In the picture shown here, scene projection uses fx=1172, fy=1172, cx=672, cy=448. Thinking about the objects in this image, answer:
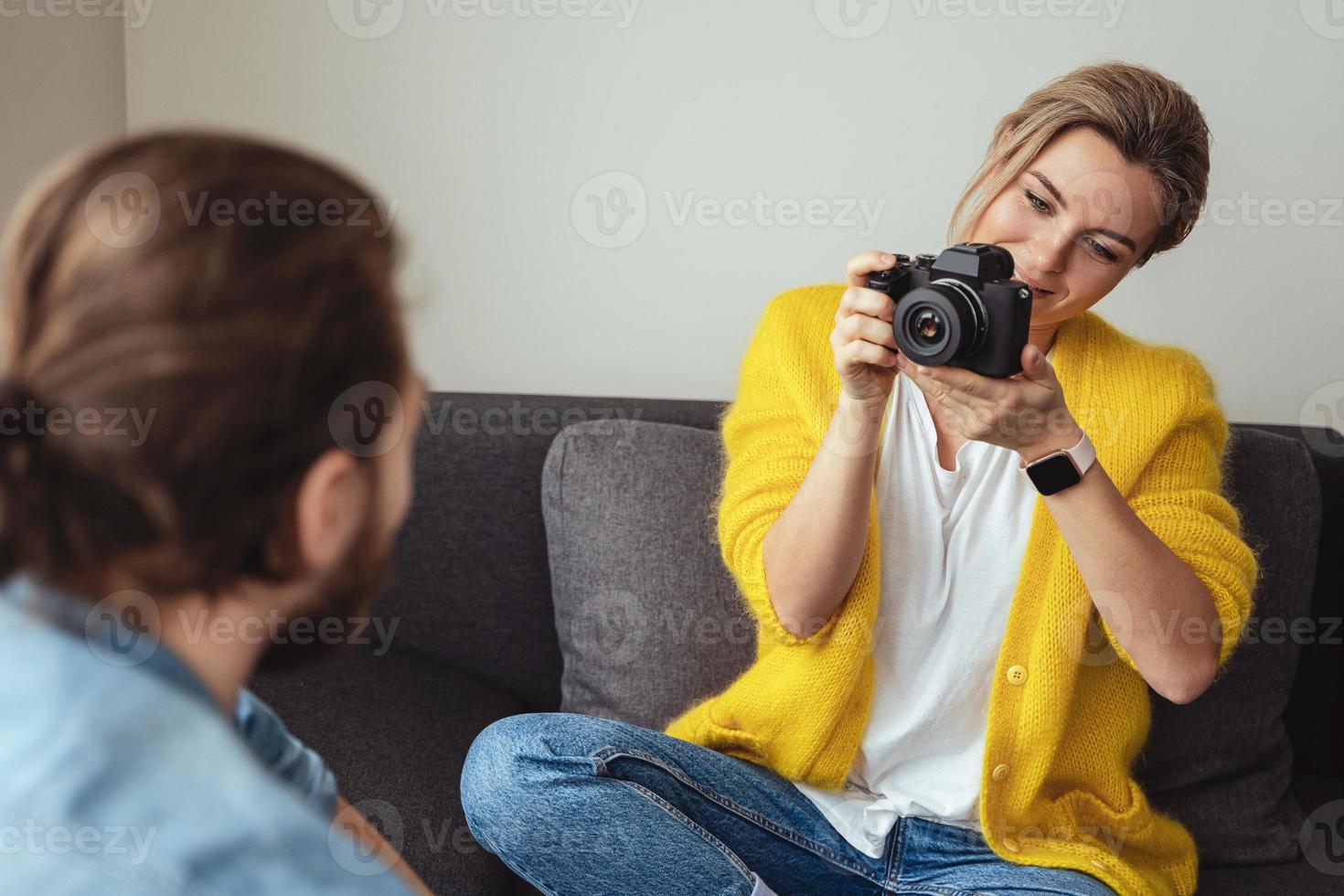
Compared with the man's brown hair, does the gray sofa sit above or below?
below

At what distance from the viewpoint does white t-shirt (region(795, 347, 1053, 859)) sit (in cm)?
125

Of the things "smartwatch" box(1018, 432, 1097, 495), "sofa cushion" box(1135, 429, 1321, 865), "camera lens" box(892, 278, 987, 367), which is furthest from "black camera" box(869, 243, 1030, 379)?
"sofa cushion" box(1135, 429, 1321, 865)

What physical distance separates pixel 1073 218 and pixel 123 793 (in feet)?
3.43

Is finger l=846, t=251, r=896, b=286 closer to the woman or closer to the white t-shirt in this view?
the woman

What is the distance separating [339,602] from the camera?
0.68 metres

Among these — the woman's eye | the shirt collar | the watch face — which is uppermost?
the woman's eye

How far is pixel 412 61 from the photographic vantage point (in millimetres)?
1928

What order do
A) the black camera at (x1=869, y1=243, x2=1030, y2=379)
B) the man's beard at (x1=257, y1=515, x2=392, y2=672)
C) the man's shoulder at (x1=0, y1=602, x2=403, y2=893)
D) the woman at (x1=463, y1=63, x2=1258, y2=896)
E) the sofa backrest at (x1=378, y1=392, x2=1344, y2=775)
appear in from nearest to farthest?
the man's shoulder at (x1=0, y1=602, x2=403, y2=893) → the man's beard at (x1=257, y1=515, x2=392, y2=672) → the black camera at (x1=869, y1=243, x2=1030, y2=379) → the woman at (x1=463, y1=63, x2=1258, y2=896) → the sofa backrest at (x1=378, y1=392, x2=1344, y2=775)

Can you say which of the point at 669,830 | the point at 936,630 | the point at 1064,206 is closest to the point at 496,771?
the point at 669,830

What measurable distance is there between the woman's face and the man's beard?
2.66ft

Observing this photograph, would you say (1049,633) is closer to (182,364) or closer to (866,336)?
(866,336)

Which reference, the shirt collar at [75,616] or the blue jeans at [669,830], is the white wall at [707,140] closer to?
the blue jeans at [669,830]

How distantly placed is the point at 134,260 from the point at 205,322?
45mm

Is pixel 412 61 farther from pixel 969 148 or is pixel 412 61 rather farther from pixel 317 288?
pixel 317 288
